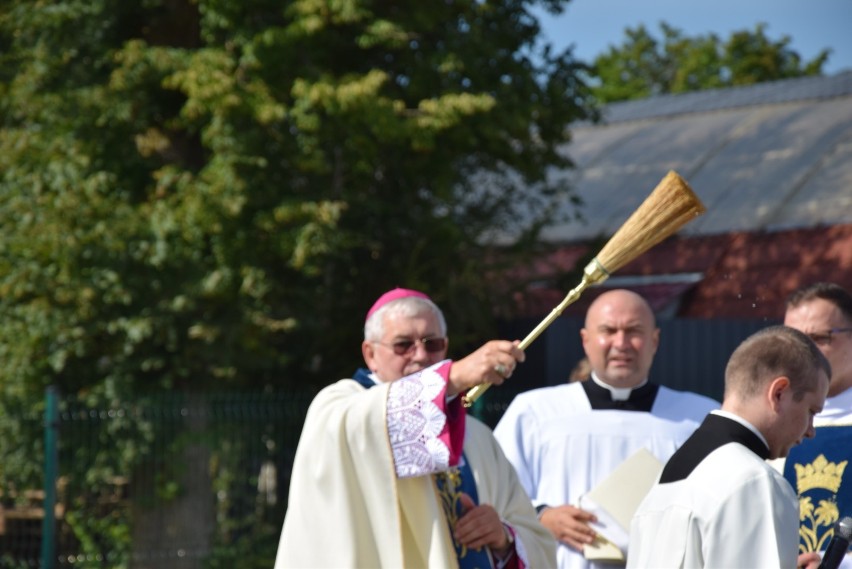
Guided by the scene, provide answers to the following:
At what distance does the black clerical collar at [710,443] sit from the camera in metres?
3.61

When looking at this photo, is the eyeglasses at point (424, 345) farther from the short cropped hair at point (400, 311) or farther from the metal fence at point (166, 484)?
the metal fence at point (166, 484)

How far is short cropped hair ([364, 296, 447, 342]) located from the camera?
4.62 metres

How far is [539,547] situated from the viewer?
4887 millimetres

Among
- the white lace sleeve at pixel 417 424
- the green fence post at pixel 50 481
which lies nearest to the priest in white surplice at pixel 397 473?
the white lace sleeve at pixel 417 424

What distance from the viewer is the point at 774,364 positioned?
363 cm

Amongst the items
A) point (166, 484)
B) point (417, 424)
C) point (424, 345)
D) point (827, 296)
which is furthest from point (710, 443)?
point (166, 484)

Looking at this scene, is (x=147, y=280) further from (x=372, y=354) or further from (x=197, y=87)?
(x=372, y=354)

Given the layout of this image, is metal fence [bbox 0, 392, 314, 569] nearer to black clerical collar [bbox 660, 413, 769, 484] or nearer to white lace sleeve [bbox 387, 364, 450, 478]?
white lace sleeve [bbox 387, 364, 450, 478]

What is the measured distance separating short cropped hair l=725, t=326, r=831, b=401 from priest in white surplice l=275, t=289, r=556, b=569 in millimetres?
750

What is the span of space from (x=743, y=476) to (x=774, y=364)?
0.34 m

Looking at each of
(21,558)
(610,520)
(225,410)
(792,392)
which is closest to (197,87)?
(225,410)

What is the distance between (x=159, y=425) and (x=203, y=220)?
1.68 m

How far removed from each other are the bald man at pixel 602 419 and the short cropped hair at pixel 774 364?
235 centimetres

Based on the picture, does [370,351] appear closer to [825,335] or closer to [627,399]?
[825,335]
